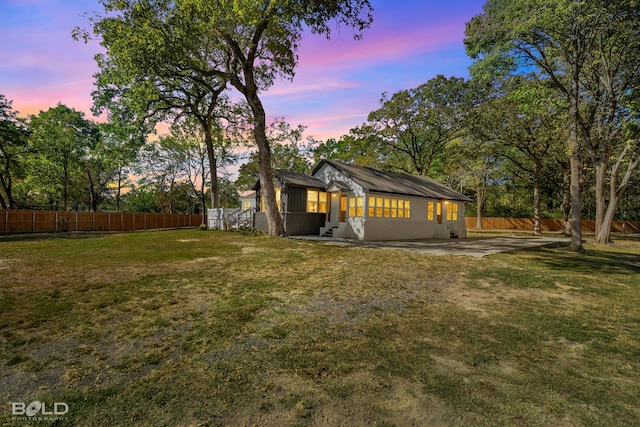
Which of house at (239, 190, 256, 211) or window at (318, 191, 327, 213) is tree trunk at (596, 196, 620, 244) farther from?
house at (239, 190, 256, 211)

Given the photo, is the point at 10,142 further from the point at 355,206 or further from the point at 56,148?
the point at 355,206

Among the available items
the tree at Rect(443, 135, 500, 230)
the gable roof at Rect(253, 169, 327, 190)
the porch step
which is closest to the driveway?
the porch step

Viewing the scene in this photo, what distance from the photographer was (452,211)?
22.5 m

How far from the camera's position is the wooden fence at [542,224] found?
3659 cm

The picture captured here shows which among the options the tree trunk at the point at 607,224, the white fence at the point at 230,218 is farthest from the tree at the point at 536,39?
the white fence at the point at 230,218

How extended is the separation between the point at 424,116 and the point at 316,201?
634 inches

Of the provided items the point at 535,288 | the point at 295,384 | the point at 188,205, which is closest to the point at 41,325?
the point at 295,384

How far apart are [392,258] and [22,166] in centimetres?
3764

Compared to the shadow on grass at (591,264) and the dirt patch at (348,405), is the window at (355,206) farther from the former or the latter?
the dirt patch at (348,405)

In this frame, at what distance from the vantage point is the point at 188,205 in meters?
48.0

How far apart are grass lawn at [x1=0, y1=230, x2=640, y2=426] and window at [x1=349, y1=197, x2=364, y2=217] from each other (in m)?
9.69

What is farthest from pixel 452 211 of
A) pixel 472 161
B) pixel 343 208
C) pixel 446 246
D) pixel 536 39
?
pixel 536 39

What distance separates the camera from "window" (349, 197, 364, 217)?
1736 centimetres

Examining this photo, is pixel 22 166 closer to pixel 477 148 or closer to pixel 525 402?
pixel 525 402
